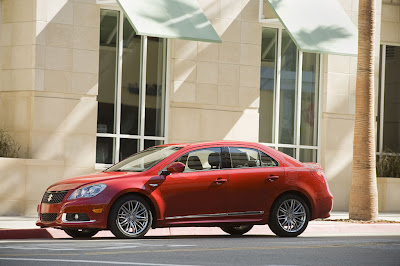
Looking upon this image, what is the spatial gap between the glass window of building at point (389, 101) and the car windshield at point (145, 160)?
1323cm

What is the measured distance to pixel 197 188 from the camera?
14578 millimetres

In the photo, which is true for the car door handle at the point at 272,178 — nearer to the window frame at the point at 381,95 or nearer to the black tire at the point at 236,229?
the black tire at the point at 236,229

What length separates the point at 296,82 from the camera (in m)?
24.2

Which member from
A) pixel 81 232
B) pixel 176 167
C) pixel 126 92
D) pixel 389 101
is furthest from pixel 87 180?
pixel 389 101

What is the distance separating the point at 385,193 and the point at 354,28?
465 cm

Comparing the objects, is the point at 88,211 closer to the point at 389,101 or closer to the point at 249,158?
the point at 249,158

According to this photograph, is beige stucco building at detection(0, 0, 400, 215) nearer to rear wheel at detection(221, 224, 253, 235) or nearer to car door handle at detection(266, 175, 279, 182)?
rear wheel at detection(221, 224, 253, 235)

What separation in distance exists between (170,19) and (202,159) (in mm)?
6295

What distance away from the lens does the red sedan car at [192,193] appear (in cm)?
1399

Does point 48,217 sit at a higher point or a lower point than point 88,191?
lower

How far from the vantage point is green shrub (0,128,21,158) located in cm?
2009

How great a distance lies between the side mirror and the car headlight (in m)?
1.08

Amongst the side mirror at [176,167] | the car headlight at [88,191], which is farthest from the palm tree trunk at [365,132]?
the car headlight at [88,191]

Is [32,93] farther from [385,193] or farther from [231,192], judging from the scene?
[385,193]
